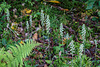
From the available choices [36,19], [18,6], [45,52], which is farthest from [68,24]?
[18,6]

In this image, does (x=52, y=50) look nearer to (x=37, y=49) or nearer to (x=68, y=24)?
(x=37, y=49)

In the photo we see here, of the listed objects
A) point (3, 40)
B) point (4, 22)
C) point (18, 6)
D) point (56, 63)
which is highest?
point (18, 6)

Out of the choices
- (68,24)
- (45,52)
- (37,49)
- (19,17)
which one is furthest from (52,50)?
(19,17)

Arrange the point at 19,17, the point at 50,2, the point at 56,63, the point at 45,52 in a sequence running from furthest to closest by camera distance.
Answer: the point at 50,2 < the point at 19,17 < the point at 45,52 < the point at 56,63

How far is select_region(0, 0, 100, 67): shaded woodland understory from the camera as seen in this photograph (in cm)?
321

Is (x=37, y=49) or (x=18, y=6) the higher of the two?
(x=18, y=6)

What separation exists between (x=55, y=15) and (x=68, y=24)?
2.04 ft

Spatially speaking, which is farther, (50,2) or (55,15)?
(50,2)

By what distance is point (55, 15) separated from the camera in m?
4.70

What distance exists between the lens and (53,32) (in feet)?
13.5

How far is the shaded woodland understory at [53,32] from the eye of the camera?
321cm

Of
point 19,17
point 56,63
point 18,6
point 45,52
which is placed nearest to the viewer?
point 56,63

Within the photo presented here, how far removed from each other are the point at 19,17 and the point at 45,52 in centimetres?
184

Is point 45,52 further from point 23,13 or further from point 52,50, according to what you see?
point 23,13
